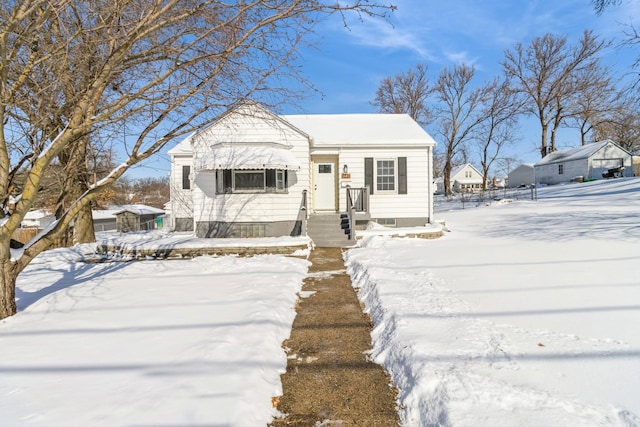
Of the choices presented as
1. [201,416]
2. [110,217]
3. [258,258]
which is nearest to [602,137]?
[258,258]

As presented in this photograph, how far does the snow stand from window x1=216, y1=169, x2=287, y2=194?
4.37 m

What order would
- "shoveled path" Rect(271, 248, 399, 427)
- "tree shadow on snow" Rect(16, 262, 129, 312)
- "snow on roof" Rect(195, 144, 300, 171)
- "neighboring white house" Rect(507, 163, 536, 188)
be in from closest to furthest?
"shoveled path" Rect(271, 248, 399, 427), "tree shadow on snow" Rect(16, 262, 129, 312), "snow on roof" Rect(195, 144, 300, 171), "neighboring white house" Rect(507, 163, 536, 188)

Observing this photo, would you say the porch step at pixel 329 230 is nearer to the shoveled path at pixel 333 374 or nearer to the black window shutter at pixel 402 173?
the black window shutter at pixel 402 173

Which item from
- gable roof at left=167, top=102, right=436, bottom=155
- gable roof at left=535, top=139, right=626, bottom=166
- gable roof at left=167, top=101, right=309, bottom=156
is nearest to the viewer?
gable roof at left=167, top=101, right=309, bottom=156

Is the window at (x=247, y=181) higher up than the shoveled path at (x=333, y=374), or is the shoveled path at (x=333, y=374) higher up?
the window at (x=247, y=181)

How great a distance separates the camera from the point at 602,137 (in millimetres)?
42219

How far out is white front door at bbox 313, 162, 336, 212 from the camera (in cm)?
1290

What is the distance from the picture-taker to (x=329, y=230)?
11.0 metres

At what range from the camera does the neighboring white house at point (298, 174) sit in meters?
11.1

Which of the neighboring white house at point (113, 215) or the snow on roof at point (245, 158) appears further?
the neighboring white house at point (113, 215)

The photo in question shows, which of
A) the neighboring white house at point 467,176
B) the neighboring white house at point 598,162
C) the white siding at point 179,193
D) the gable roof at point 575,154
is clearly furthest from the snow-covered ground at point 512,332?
the neighboring white house at point 467,176

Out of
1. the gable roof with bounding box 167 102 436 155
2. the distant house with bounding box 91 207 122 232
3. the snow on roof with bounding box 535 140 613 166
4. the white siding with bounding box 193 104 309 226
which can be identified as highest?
the snow on roof with bounding box 535 140 613 166

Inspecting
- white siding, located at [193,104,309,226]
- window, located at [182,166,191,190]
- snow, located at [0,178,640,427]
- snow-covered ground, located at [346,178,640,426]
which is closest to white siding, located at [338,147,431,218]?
white siding, located at [193,104,309,226]

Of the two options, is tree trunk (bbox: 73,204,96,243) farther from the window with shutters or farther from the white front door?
the window with shutters
